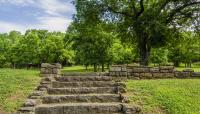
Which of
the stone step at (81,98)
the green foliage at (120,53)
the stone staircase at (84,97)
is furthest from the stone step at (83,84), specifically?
the green foliage at (120,53)

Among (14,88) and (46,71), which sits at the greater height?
(46,71)

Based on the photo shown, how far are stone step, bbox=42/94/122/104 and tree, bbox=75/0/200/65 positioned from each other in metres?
11.7

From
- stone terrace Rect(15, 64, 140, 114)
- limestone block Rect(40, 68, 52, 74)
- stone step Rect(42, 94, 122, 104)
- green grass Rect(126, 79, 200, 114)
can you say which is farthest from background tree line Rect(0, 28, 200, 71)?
stone step Rect(42, 94, 122, 104)

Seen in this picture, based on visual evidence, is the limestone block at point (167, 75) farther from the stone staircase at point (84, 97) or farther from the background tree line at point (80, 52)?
the background tree line at point (80, 52)

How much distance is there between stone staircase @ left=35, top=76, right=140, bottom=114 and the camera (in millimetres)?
10945

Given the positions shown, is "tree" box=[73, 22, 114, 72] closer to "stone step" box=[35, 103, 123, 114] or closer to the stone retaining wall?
the stone retaining wall

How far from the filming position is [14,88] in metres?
12.6

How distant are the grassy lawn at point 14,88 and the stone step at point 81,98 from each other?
35.3 inches

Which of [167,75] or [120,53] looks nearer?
[167,75]

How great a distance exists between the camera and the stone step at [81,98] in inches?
464

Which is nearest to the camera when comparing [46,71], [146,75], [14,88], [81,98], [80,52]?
[81,98]

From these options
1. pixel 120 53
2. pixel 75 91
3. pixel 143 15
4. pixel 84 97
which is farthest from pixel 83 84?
pixel 120 53

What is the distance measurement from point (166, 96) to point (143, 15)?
12.5 m

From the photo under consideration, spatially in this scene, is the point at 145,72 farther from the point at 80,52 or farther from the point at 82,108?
the point at 80,52
